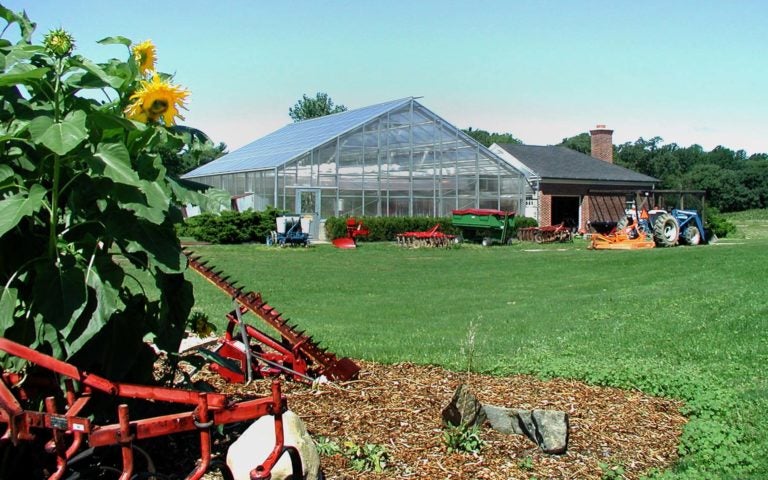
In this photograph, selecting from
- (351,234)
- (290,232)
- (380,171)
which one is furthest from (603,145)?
(290,232)

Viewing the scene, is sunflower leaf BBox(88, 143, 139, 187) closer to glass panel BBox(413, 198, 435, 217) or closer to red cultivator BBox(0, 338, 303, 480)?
red cultivator BBox(0, 338, 303, 480)

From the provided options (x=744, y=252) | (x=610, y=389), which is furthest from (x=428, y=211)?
(x=610, y=389)

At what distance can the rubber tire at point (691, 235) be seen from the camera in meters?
26.7

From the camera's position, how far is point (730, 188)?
66.9m

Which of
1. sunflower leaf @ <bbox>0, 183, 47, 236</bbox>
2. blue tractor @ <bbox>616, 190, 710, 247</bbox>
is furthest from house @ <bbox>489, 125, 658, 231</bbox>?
sunflower leaf @ <bbox>0, 183, 47, 236</bbox>

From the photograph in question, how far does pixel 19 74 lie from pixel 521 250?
2486 cm

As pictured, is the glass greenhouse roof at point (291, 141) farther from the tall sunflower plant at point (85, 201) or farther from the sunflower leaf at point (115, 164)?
the sunflower leaf at point (115, 164)

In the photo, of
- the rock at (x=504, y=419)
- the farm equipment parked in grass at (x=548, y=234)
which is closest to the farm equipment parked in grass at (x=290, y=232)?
the farm equipment parked in grass at (x=548, y=234)

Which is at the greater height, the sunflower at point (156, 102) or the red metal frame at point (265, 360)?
the sunflower at point (156, 102)

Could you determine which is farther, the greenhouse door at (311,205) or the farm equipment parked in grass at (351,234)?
the greenhouse door at (311,205)

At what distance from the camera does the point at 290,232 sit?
28297 mm

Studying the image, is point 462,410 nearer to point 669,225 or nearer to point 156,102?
point 156,102

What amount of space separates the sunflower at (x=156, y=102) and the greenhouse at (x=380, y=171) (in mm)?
28332

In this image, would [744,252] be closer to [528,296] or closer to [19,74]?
[528,296]
